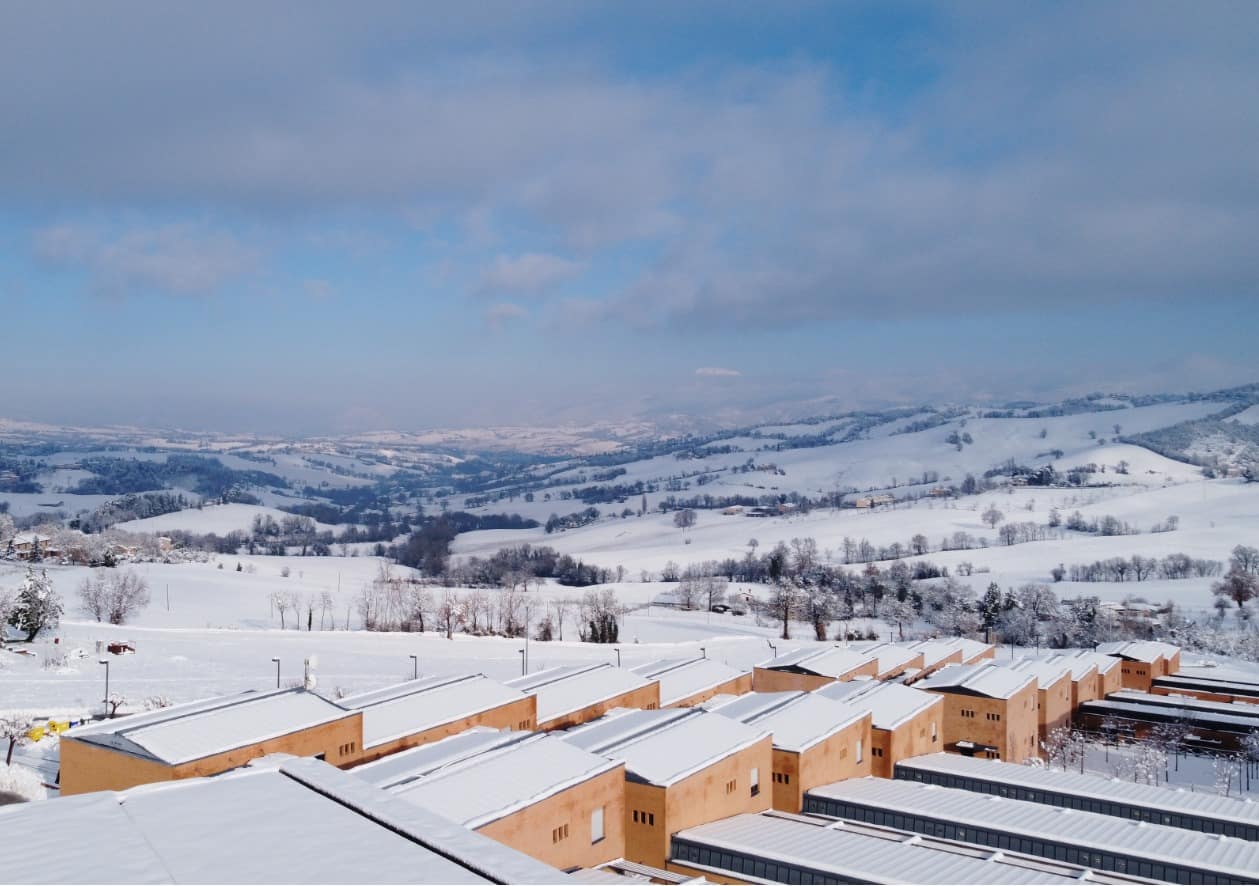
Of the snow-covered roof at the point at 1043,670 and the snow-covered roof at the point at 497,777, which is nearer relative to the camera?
the snow-covered roof at the point at 497,777

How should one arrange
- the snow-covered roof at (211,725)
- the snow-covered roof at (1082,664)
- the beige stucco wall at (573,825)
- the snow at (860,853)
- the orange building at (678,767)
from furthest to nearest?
the snow-covered roof at (1082,664), the orange building at (678,767), the snow-covered roof at (211,725), the snow at (860,853), the beige stucco wall at (573,825)

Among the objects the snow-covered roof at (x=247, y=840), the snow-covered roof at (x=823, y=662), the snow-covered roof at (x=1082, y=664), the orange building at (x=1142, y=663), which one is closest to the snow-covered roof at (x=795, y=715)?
the snow-covered roof at (x=823, y=662)

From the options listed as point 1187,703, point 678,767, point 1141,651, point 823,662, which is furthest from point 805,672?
point 1141,651

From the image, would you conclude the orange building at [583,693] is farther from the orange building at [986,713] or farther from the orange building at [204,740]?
the orange building at [986,713]

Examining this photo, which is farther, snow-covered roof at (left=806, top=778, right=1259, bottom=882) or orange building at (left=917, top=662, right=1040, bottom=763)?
orange building at (left=917, top=662, right=1040, bottom=763)

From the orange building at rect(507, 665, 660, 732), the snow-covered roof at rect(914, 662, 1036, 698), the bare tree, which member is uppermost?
the orange building at rect(507, 665, 660, 732)

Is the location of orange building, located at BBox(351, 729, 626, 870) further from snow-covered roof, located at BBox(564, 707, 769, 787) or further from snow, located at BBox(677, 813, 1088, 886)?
snow, located at BBox(677, 813, 1088, 886)

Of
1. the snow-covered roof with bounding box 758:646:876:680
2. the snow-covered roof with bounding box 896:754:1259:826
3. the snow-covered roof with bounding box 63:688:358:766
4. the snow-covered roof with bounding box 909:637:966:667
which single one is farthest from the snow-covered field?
the snow-covered roof with bounding box 896:754:1259:826

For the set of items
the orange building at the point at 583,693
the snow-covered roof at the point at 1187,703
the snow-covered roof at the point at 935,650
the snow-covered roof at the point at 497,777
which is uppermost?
the snow-covered roof at the point at 497,777

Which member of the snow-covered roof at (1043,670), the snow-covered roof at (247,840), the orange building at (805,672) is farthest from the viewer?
the snow-covered roof at (1043,670)
